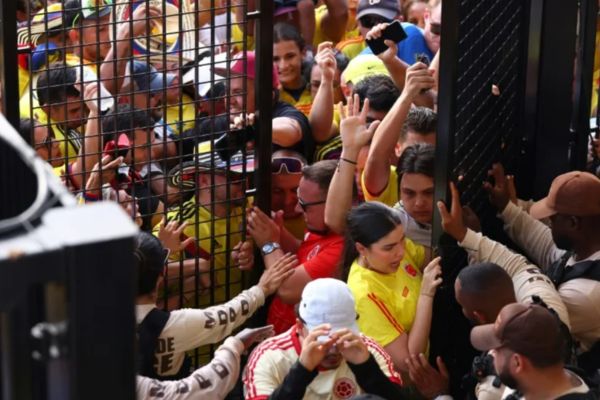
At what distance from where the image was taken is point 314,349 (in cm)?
353

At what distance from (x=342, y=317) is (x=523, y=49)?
2058 millimetres

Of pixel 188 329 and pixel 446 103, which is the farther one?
pixel 446 103

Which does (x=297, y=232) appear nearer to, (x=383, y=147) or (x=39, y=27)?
(x=383, y=147)

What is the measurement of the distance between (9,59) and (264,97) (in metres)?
1.05

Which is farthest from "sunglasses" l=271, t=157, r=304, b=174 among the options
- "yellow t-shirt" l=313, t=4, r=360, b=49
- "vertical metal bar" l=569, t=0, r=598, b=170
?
"yellow t-shirt" l=313, t=4, r=360, b=49

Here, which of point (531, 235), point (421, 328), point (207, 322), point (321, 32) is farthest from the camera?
point (321, 32)

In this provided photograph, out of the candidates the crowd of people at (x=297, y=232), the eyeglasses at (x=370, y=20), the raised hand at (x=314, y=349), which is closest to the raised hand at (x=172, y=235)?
the crowd of people at (x=297, y=232)

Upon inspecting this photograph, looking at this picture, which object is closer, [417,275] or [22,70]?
[417,275]

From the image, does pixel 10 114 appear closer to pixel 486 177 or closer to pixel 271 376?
pixel 271 376

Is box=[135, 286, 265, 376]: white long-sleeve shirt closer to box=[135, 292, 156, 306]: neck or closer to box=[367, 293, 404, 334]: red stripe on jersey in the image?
box=[135, 292, 156, 306]: neck

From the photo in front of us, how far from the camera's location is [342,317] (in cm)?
365

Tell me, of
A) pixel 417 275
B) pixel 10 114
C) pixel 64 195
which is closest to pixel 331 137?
pixel 417 275

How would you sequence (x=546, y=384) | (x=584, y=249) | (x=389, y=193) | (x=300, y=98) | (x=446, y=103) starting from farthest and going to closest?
(x=300, y=98), (x=389, y=193), (x=584, y=249), (x=446, y=103), (x=546, y=384)

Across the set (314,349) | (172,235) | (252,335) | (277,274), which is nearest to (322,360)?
(314,349)
